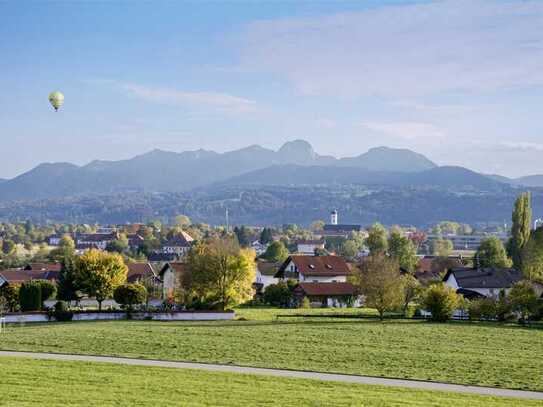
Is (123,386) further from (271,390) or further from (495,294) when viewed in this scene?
(495,294)

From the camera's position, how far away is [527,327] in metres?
46.7

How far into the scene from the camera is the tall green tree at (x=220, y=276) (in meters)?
55.1

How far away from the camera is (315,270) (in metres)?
80.8

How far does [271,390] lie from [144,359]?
7.82 meters

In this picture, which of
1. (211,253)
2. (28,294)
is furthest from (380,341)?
(28,294)

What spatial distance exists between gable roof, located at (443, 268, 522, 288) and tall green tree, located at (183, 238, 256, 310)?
22704 mm

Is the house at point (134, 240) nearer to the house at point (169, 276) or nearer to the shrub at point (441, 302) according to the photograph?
the house at point (169, 276)

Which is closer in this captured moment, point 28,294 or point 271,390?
point 271,390

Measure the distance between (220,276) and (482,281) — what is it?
25780 mm

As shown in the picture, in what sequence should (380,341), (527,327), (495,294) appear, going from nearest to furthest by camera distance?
(380,341), (527,327), (495,294)

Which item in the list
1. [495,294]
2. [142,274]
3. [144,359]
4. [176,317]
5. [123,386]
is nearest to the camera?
[123,386]

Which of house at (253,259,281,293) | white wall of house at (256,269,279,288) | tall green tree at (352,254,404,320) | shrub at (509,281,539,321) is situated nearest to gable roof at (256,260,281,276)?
house at (253,259,281,293)

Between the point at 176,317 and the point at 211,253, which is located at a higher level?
the point at 211,253

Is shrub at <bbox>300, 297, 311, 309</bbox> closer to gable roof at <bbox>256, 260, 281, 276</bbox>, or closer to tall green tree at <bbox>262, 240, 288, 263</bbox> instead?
gable roof at <bbox>256, 260, 281, 276</bbox>
